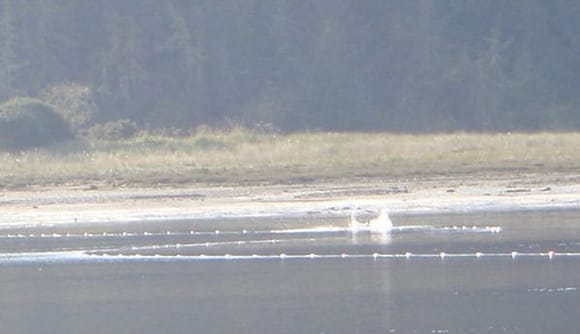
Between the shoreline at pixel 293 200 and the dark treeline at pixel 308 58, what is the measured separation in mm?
19186

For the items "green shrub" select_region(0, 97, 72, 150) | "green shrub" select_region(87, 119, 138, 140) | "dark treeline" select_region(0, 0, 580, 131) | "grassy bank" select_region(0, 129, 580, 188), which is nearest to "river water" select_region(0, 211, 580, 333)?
"grassy bank" select_region(0, 129, 580, 188)

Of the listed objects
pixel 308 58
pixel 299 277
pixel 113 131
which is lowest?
pixel 299 277

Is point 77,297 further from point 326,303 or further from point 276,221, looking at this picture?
point 276,221

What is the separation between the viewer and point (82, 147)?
111 feet

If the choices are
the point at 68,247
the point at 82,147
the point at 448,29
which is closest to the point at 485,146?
the point at 82,147

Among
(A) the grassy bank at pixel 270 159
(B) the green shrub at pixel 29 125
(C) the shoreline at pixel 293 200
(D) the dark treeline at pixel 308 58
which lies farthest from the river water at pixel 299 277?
(D) the dark treeline at pixel 308 58

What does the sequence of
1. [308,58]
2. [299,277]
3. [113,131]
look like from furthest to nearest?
[308,58] < [113,131] < [299,277]

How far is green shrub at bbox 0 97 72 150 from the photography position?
1358 inches

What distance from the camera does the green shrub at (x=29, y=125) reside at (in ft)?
113

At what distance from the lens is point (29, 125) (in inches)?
1373

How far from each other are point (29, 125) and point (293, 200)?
42.1 feet

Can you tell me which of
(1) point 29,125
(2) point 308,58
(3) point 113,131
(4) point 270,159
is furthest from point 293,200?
(2) point 308,58

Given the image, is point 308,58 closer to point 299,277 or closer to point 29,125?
point 29,125

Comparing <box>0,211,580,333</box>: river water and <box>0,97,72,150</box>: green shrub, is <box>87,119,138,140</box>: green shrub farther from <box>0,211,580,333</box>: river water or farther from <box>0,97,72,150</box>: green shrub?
<box>0,211,580,333</box>: river water
